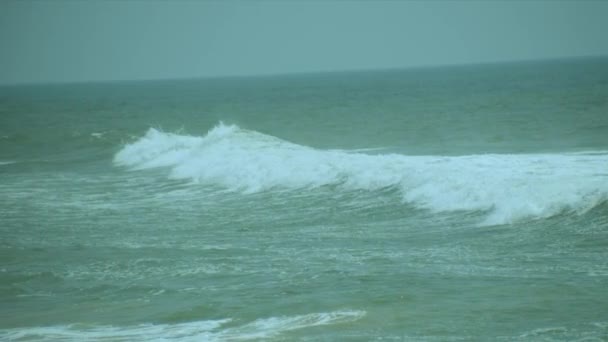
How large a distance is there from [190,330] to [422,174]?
10640 mm

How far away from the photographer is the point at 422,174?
68.1ft

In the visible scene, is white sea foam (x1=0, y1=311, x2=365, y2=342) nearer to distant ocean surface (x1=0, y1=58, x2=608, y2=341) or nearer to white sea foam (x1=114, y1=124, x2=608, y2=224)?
distant ocean surface (x1=0, y1=58, x2=608, y2=341)

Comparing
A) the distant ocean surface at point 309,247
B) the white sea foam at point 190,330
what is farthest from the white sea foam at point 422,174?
the white sea foam at point 190,330

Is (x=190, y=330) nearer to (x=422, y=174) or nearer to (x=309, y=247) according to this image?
(x=309, y=247)

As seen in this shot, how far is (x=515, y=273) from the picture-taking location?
12492mm

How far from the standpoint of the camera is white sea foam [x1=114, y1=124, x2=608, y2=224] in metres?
16.8

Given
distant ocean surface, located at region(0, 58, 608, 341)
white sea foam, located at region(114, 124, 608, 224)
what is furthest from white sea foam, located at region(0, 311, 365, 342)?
white sea foam, located at region(114, 124, 608, 224)

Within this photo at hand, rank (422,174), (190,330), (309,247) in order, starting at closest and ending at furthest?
(190,330), (309,247), (422,174)

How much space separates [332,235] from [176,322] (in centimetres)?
539

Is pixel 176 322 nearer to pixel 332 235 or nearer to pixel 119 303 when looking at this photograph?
pixel 119 303

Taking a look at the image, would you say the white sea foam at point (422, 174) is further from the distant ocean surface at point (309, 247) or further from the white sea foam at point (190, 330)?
the white sea foam at point (190, 330)

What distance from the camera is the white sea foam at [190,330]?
10.6m

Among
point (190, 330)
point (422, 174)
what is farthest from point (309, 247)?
point (422, 174)

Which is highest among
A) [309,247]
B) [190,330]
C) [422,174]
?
[422,174]
